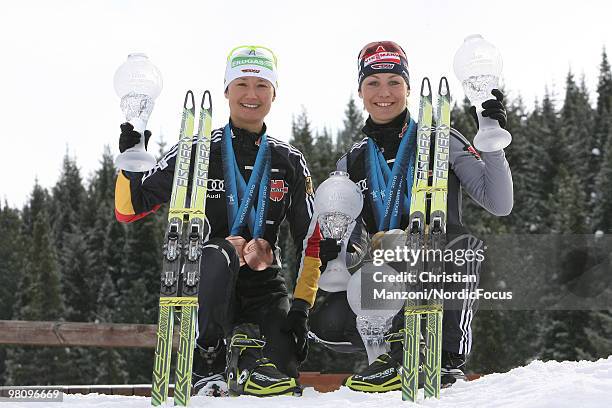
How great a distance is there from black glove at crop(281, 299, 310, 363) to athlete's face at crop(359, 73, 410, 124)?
3.93ft

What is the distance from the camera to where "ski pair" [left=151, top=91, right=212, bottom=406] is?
3.33m

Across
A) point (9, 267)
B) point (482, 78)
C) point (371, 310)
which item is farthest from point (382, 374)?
point (9, 267)

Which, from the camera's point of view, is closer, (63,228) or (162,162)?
(162,162)

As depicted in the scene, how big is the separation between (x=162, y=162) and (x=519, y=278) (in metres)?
39.8

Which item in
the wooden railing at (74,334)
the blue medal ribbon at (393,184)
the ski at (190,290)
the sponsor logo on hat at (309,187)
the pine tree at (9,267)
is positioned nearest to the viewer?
the ski at (190,290)

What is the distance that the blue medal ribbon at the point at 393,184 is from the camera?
13.5 feet

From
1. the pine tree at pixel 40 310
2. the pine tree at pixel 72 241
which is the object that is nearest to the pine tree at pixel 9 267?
the pine tree at pixel 40 310

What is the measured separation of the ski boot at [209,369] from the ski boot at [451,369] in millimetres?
1129

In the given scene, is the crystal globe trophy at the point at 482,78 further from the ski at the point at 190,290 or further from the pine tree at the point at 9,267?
the pine tree at the point at 9,267

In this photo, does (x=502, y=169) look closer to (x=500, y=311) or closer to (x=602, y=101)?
(x=500, y=311)

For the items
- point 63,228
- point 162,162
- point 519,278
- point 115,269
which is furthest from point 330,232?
point 63,228

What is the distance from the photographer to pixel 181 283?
348 cm

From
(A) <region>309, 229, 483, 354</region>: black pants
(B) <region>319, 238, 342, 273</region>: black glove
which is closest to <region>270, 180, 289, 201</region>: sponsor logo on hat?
(B) <region>319, 238, 342, 273</region>: black glove

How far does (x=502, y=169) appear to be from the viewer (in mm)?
3871
